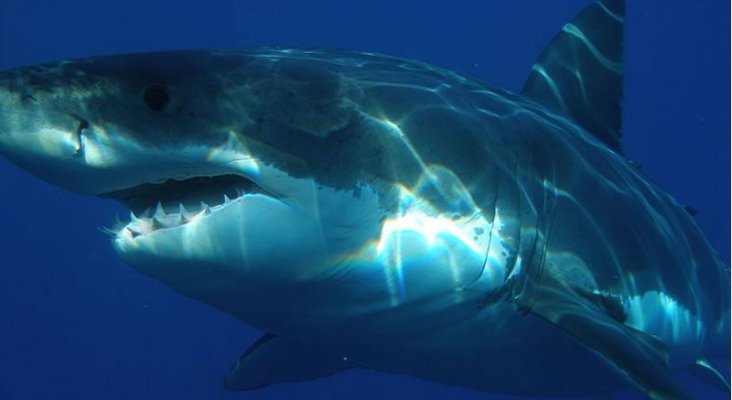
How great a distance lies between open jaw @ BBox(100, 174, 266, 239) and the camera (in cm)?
232

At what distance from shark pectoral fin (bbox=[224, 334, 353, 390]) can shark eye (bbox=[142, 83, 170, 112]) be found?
2.38m

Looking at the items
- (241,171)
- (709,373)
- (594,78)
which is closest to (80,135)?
(241,171)

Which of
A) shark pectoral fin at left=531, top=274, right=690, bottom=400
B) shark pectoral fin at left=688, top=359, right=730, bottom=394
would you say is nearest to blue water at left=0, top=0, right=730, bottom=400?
shark pectoral fin at left=688, top=359, right=730, bottom=394

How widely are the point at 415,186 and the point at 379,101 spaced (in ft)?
1.36

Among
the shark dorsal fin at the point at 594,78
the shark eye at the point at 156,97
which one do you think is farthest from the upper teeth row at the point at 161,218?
the shark dorsal fin at the point at 594,78

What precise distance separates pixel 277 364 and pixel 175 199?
2.52 m

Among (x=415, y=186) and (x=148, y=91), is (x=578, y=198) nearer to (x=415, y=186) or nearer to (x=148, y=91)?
(x=415, y=186)

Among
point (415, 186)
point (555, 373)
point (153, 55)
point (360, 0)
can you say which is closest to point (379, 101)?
point (415, 186)

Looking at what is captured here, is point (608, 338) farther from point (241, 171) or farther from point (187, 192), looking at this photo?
point (187, 192)

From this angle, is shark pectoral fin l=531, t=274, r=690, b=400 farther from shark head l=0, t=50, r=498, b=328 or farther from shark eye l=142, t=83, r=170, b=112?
shark eye l=142, t=83, r=170, b=112

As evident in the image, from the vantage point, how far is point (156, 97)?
2260 millimetres

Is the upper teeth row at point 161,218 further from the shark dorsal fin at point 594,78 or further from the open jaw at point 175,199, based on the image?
the shark dorsal fin at point 594,78

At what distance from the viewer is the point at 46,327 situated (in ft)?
83.5

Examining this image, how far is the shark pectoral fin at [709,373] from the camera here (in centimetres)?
490
